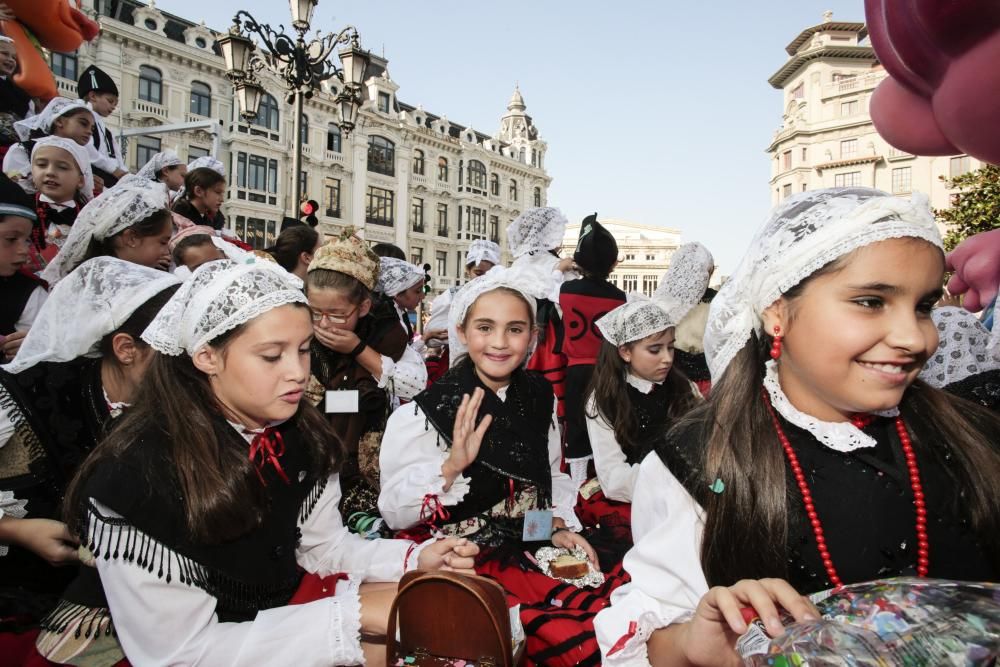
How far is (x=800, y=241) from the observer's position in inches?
57.4

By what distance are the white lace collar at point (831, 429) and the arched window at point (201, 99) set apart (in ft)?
105

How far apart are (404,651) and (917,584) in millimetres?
1274

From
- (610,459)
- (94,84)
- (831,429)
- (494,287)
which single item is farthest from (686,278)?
(94,84)

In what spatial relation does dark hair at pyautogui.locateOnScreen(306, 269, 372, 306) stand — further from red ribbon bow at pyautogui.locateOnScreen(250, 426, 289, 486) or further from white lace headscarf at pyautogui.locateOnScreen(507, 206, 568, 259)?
white lace headscarf at pyautogui.locateOnScreen(507, 206, 568, 259)

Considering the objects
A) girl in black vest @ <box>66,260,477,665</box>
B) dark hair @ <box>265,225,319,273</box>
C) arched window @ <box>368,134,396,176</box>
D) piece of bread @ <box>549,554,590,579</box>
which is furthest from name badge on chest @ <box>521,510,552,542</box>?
arched window @ <box>368,134,396,176</box>

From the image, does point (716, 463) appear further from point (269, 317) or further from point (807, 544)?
point (269, 317)

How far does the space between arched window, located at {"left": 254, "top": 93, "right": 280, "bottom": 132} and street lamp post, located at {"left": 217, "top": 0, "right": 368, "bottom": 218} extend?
24010 mm

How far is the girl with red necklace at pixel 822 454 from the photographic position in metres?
1.39

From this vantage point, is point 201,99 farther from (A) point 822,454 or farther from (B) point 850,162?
(B) point 850,162

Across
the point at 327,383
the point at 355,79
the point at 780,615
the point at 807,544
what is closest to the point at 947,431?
the point at 807,544

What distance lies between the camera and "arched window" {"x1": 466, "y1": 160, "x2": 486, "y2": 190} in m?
44.3

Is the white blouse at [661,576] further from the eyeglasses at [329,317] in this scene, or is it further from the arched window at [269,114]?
the arched window at [269,114]

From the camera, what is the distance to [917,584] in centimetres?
Result: 102

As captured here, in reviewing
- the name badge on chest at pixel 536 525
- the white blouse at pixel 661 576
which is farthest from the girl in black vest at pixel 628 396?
Answer: the white blouse at pixel 661 576
